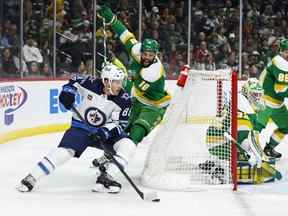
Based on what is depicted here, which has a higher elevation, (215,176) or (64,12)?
(64,12)

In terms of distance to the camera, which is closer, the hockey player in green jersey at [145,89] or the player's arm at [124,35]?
the hockey player in green jersey at [145,89]

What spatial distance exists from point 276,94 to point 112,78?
7.28ft

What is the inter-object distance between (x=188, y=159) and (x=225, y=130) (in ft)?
1.05

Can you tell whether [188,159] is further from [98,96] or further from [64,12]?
[64,12]

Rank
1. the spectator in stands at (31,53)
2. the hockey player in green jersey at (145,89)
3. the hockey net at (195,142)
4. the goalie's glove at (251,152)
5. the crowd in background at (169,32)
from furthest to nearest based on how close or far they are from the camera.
Answer: the crowd in background at (169,32), the spectator in stands at (31,53), the hockey player in green jersey at (145,89), the goalie's glove at (251,152), the hockey net at (195,142)

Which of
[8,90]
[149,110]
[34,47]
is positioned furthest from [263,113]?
[34,47]

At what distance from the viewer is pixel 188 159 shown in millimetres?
5820

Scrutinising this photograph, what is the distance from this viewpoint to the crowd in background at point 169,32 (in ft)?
34.3

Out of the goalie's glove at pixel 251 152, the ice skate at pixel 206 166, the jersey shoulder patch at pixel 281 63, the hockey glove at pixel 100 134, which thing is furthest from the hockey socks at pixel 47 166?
the jersey shoulder patch at pixel 281 63

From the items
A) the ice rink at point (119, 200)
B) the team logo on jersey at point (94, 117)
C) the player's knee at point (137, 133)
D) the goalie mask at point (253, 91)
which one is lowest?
the ice rink at point (119, 200)

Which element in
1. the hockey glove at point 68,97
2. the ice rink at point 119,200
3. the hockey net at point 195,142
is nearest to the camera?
the ice rink at point 119,200

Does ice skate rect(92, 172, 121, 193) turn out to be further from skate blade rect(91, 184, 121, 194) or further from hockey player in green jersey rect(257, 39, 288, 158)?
hockey player in green jersey rect(257, 39, 288, 158)

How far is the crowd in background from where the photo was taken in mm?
10461

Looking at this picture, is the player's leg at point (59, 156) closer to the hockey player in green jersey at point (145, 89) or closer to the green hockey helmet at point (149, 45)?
the hockey player in green jersey at point (145, 89)
